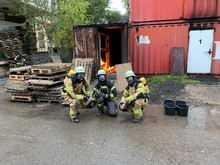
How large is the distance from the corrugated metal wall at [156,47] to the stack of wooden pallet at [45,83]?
4.01 metres

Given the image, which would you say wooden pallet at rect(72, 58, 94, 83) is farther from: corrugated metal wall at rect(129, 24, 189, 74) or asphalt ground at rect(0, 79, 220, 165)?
asphalt ground at rect(0, 79, 220, 165)

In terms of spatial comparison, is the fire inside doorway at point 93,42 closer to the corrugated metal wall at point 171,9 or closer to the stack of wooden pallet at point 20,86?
the corrugated metal wall at point 171,9

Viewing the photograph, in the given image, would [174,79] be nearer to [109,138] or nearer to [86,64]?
[86,64]

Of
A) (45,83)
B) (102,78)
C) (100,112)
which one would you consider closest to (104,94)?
(102,78)

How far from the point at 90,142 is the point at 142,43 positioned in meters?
6.37

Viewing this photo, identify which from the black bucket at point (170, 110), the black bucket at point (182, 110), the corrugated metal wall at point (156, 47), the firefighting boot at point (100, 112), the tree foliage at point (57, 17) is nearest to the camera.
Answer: the black bucket at point (182, 110)

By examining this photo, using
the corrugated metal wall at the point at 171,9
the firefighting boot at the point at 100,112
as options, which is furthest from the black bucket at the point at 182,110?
the corrugated metal wall at the point at 171,9

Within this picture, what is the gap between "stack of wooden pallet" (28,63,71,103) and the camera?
6090 mm

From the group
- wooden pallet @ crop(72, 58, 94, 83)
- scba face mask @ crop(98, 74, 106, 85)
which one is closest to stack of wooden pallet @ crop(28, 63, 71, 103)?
wooden pallet @ crop(72, 58, 94, 83)

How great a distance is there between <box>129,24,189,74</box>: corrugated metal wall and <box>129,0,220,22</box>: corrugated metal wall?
1.45ft

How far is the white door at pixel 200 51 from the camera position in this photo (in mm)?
8148

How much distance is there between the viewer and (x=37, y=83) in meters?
6.06

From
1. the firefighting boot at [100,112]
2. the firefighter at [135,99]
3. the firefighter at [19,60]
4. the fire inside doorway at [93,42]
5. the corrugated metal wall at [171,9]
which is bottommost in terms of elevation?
the firefighting boot at [100,112]

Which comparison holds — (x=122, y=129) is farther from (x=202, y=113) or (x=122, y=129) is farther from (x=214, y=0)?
(x=214, y=0)
